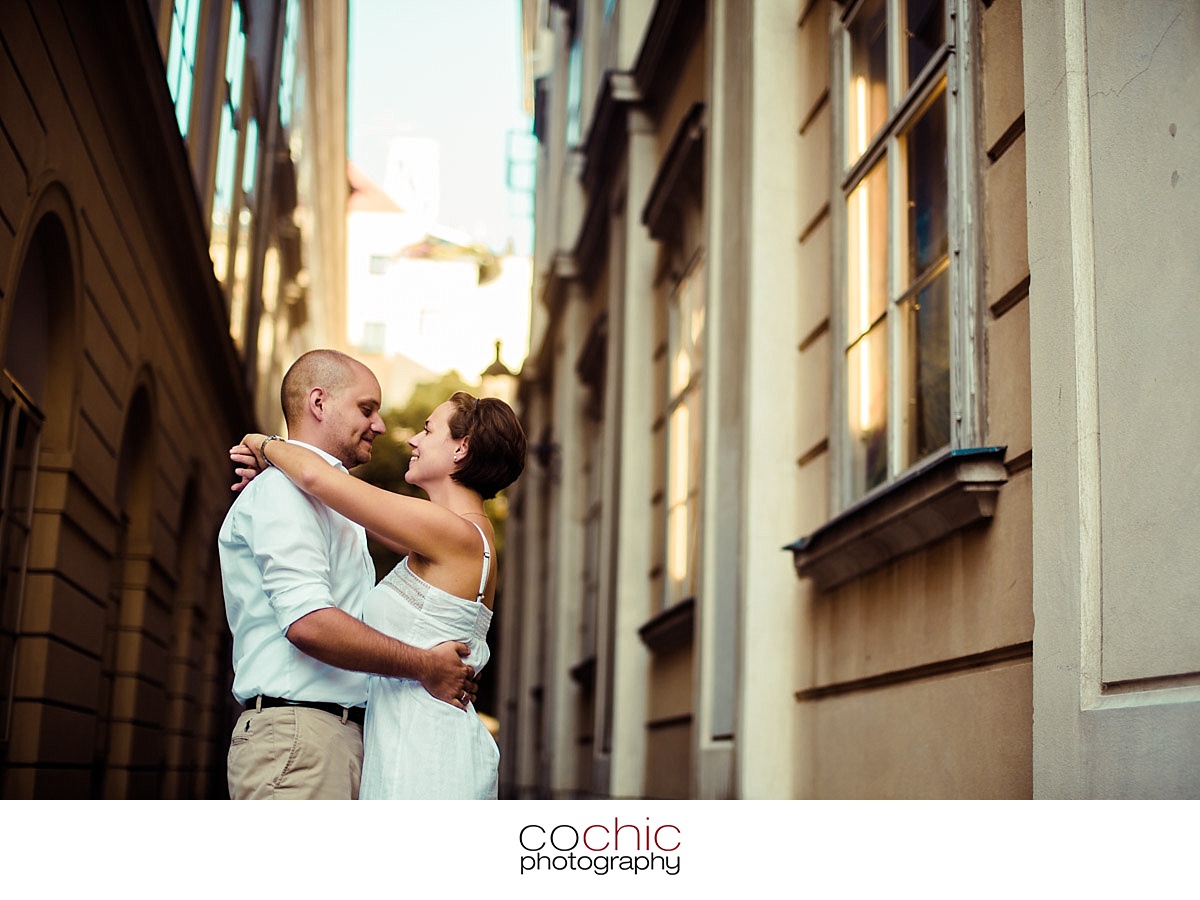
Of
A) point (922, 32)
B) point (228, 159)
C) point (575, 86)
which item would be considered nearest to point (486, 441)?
point (922, 32)

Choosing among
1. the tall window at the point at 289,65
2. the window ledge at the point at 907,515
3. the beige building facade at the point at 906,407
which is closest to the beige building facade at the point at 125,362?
the tall window at the point at 289,65

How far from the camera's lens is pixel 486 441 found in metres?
3.21

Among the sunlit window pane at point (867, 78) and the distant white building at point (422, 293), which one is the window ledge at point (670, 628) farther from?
the distant white building at point (422, 293)

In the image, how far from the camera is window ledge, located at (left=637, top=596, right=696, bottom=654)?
826 cm

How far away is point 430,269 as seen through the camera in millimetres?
36938

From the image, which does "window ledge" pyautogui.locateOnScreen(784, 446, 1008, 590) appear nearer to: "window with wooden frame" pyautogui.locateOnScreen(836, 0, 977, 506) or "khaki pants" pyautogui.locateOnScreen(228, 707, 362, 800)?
"window with wooden frame" pyautogui.locateOnScreen(836, 0, 977, 506)

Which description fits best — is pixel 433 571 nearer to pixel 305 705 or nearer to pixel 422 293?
pixel 305 705

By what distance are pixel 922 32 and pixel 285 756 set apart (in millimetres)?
3655

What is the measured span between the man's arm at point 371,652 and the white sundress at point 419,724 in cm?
7

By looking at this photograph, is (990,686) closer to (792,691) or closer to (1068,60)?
(1068,60)

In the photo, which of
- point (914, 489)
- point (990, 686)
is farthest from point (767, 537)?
point (990, 686)

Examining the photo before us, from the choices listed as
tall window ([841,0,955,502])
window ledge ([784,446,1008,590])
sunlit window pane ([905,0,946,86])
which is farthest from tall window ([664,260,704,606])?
sunlit window pane ([905,0,946,86])

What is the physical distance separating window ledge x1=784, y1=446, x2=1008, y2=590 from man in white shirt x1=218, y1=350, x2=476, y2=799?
5.67ft
